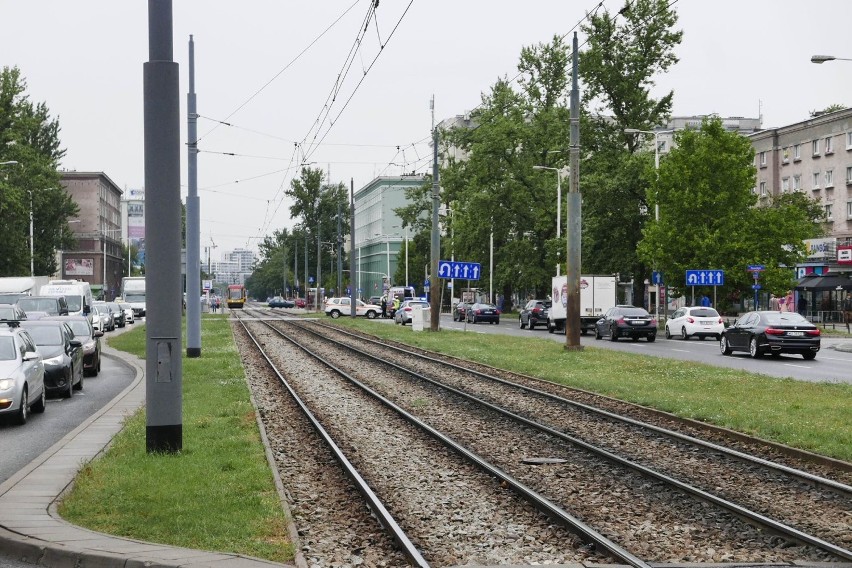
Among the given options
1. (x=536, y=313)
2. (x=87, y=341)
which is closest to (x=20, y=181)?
(x=536, y=313)

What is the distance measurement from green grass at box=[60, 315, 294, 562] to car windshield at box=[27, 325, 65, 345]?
23.7 feet

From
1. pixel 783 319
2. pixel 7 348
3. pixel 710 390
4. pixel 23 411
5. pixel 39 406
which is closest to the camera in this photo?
pixel 23 411

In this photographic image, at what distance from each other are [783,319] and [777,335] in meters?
0.85

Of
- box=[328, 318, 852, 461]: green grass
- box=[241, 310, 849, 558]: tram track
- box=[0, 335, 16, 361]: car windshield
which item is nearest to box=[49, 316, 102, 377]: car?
box=[0, 335, 16, 361]: car windshield

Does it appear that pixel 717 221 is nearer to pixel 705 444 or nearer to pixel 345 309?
pixel 345 309

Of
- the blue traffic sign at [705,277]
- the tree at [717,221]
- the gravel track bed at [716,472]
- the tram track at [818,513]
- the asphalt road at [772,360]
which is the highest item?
the tree at [717,221]

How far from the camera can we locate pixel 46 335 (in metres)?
22.6

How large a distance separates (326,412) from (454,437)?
3.76 meters

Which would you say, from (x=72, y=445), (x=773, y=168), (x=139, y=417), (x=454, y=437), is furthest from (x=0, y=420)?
(x=773, y=168)

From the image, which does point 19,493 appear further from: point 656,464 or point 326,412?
point 326,412

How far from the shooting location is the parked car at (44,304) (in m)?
41.2

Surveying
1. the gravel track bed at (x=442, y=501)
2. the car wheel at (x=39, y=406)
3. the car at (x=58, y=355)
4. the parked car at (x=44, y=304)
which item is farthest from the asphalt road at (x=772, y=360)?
the parked car at (x=44, y=304)

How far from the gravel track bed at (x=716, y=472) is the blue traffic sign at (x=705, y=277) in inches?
1305

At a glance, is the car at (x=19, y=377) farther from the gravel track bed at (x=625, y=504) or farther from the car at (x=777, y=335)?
the car at (x=777, y=335)
